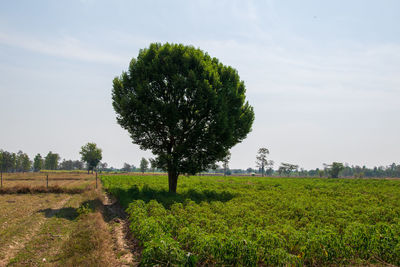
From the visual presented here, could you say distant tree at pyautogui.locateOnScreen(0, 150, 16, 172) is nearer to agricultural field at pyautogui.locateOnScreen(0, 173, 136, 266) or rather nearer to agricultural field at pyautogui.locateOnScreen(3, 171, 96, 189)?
agricultural field at pyautogui.locateOnScreen(3, 171, 96, 189)

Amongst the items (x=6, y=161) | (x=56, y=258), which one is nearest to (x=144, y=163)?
(x=6, y=161)

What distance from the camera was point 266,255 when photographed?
786 centimetres

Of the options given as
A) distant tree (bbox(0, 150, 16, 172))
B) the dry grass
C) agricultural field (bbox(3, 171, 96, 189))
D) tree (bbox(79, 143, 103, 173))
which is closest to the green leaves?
tree (bbox(79, 143, 103, 173))

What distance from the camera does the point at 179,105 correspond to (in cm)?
2352

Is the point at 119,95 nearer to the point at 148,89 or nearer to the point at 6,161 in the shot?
the point at 148,89

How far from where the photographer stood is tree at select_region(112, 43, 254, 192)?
22.8m

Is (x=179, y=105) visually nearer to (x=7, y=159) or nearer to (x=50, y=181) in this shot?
(x=50, y=181)

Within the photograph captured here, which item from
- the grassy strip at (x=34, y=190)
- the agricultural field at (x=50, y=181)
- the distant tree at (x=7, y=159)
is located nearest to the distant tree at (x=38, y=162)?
the distant tree at (x=7, y=159)

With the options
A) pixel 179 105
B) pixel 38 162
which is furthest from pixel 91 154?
pixel 179 105

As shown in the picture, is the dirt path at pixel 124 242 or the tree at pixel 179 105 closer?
the dirt path at pixel 124 242

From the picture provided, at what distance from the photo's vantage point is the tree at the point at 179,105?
22.8m

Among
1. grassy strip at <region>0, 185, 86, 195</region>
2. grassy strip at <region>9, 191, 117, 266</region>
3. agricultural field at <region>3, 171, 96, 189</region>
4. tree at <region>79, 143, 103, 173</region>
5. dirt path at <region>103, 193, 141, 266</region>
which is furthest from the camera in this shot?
tree at <region>79, 143, 103, 173</region>

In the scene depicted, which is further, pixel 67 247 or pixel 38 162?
pixel 38 162

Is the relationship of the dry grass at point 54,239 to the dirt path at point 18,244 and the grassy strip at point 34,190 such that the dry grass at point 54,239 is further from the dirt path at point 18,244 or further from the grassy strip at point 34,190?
the grassy strip at point 34,190
